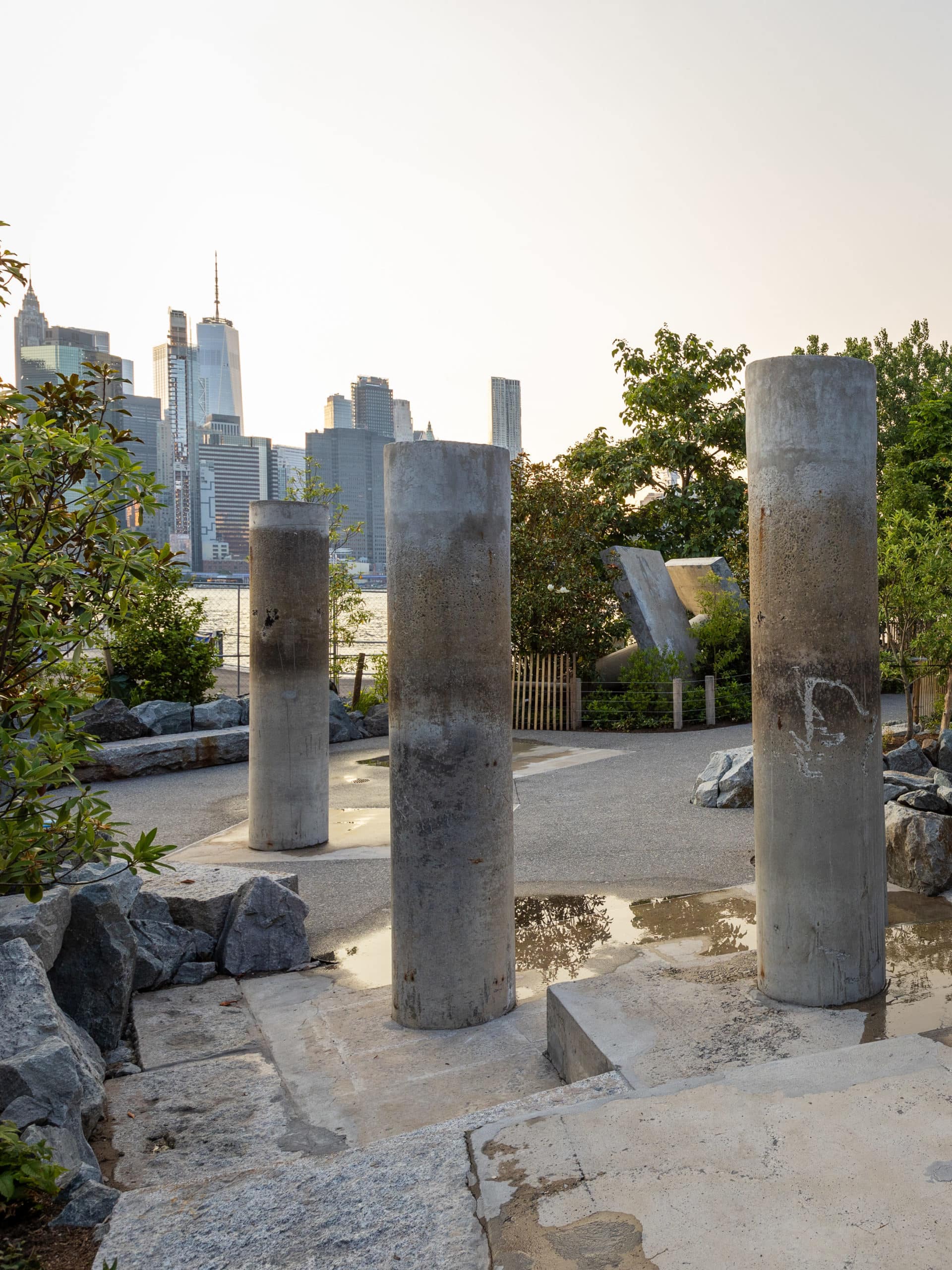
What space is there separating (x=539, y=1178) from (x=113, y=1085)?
2681mm

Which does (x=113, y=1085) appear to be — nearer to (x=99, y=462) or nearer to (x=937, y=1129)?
(x=99, y=462)

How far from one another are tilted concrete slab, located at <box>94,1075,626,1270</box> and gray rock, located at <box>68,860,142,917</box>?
93.2 inches

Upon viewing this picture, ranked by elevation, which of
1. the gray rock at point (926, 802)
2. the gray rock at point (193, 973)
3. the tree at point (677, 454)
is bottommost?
the gray rock at point (193, 973)

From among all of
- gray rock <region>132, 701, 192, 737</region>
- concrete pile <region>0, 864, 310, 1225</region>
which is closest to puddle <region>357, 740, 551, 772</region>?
gray rock <region>132, 701, 192, 737</region>

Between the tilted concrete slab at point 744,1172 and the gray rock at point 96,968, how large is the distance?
2.60m

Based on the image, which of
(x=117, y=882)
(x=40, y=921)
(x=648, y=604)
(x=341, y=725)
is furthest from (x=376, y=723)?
(x=40, y=921)

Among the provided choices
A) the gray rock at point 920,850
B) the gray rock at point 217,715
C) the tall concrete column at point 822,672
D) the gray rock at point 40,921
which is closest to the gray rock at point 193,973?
the gray rock at point 40,921

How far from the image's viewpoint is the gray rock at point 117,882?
5.67m

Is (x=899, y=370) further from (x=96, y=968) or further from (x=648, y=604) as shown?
(x=96, y=968)

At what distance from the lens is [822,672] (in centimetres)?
491

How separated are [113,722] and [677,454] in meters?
15.3

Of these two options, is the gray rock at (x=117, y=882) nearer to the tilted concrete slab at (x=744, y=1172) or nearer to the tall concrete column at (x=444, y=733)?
the tall concrete column at (x=444, y=733)

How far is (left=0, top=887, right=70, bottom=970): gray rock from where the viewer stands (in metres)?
4.76

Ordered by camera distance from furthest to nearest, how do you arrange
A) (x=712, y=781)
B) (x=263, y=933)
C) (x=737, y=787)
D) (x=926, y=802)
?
(x=712, y=781)
(x=737, y=787)
(x=926, y=802)
(x=263, y=933)
